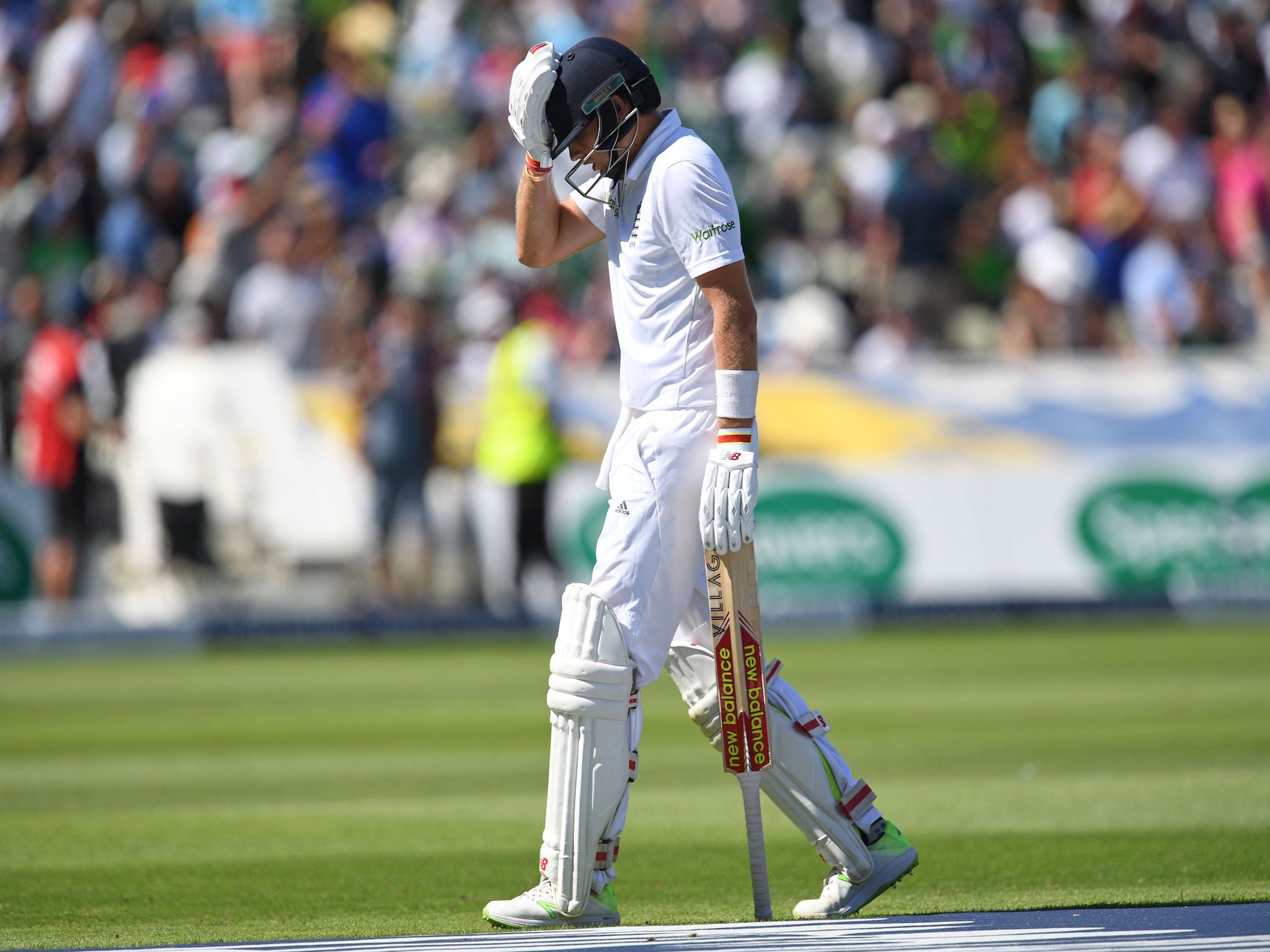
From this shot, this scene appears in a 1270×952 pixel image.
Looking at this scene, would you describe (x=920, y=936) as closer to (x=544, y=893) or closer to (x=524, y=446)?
(x=544, y=893)

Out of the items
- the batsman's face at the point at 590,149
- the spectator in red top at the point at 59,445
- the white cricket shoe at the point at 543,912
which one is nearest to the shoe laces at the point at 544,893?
the white cricket shoe at the point at 543,912

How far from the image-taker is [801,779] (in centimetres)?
518

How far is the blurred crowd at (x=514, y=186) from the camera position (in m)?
16.2

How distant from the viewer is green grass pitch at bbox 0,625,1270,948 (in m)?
5.47

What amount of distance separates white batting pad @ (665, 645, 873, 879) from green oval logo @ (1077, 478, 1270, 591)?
408 inches

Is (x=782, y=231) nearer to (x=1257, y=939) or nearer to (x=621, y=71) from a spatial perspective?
(x=621, y=71)

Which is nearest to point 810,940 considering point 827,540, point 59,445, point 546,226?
point 546,226

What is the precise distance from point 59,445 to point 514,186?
516cm

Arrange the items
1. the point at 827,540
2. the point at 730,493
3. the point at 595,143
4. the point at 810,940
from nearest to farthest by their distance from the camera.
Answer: the point at 810,940
the point at 730,493
the point at 595,143
the point at 827,540

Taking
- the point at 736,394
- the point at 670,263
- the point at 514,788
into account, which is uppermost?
the point at 670,263

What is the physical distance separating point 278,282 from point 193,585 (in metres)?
3.04

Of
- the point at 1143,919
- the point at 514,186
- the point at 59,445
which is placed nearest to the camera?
the point at 1143,919

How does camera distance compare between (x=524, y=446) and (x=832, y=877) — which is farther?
(x=524, y=446)

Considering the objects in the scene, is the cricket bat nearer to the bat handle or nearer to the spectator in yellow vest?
the bat handle
